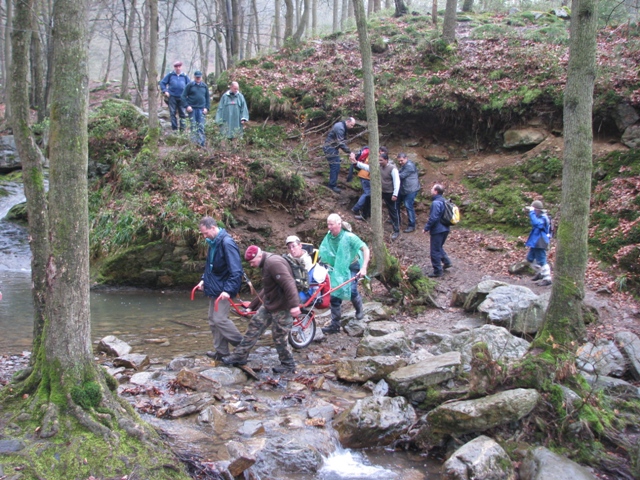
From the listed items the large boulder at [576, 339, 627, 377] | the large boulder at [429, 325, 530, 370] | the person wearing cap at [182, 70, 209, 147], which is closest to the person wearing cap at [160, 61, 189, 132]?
the person wearing cap at [182, 70, 209, 147]

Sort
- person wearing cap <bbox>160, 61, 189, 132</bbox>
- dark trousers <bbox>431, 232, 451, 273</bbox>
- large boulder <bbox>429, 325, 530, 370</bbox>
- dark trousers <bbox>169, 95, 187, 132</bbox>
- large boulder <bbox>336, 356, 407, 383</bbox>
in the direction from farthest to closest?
dark trousers <bbox>169, 95, 187, 132</bbox>
person wearing cap <bbox>160, 61, 189, 132</bbox>
dark trousers <bbox>431, 232, 451, 273</bbox>
large boulder <bbox>336, 356, 407, 383</bbox>
large boulder <bbox>429, 325, 530, 370</bbox>

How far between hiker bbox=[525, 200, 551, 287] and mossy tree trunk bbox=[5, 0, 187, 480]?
9293 millimetres

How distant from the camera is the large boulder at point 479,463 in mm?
4723

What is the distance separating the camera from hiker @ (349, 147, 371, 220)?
14.8 m

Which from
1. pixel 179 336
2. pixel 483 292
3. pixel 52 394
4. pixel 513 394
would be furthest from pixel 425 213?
pixel 52 394

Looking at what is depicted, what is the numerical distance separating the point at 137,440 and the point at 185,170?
11571 mm

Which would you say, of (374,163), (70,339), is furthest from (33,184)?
(374,163)

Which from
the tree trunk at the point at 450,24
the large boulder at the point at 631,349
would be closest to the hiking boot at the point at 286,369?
the large boulder at the point at 631,349

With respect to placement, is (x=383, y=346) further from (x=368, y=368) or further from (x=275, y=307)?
(x=275, y=307)

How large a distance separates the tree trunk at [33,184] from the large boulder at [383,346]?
15.5 feet

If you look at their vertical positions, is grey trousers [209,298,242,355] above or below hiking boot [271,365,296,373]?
above

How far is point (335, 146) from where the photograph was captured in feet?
50.3

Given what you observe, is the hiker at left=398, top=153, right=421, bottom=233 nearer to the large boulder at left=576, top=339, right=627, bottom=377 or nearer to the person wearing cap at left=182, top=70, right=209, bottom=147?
the person wearing cap at left=182, top=70, right=209, bottom=147

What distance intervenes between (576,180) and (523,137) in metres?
10.9
